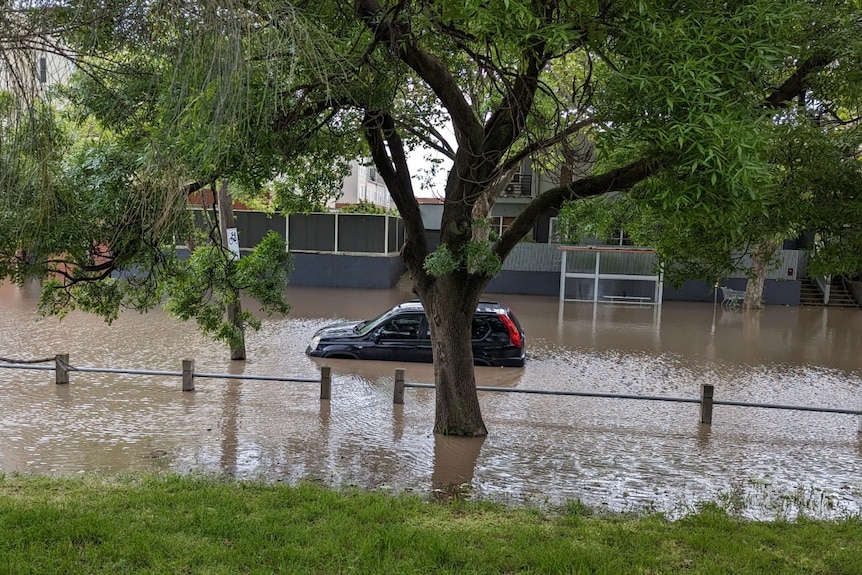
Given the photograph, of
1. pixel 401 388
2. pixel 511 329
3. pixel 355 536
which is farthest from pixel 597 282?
pixel 355 536

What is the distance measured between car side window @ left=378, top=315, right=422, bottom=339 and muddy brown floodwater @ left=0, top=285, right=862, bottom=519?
2.75 feet

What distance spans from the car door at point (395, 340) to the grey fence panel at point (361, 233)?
46.1 feet

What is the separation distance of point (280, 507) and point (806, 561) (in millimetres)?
4009

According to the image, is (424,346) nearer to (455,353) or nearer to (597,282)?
(455,353)

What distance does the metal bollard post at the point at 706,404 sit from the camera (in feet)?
36.5

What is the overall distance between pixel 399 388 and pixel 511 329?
13.2 feet

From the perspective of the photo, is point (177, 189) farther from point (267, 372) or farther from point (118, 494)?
point (267, 372)

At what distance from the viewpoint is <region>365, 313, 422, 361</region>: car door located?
48.6 ft

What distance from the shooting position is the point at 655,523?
5910 millimetres

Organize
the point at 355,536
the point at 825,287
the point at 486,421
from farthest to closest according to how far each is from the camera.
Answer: the point at 825,287 < the point at 486,421 < the point at 355,536

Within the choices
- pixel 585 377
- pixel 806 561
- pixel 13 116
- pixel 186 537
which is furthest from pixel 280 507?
pixel 585 377

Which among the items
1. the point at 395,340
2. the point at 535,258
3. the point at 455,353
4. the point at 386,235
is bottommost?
the point at 395,340

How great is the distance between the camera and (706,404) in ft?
36.6

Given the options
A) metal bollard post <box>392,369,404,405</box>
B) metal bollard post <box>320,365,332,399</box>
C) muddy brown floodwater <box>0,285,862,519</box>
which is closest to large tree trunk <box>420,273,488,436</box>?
muddy brown floodwater <box>0,285,862,519</box>
